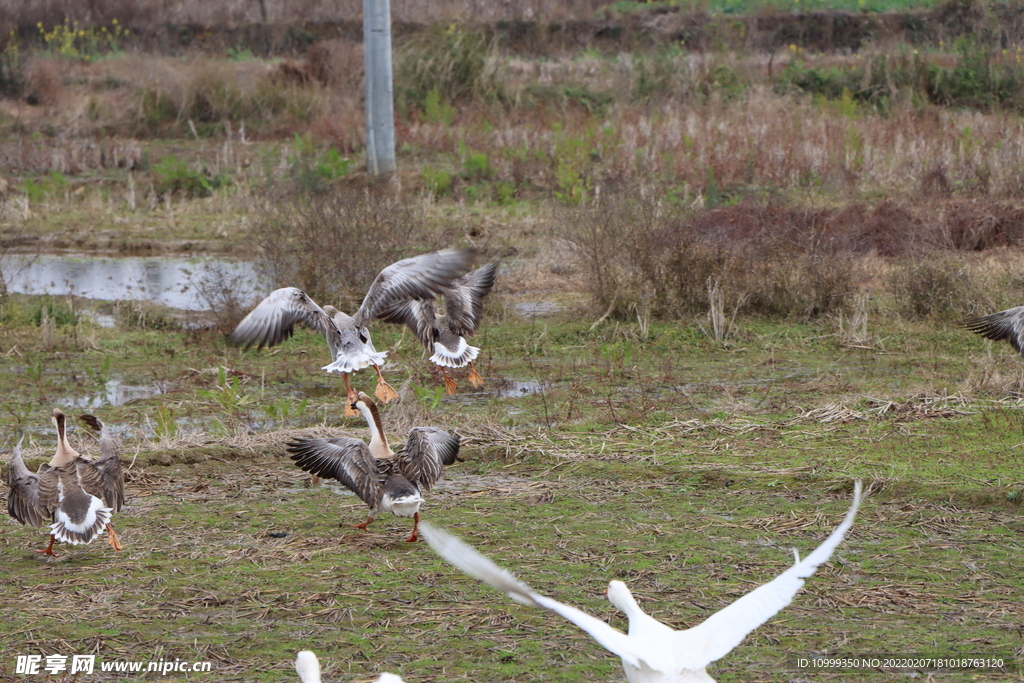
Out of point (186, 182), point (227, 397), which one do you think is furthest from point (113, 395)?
point (186, 182)

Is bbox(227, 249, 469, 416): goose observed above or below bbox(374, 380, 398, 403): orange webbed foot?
above

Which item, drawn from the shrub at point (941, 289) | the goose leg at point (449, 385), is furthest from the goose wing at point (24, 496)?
the shrub at point (941, 289)

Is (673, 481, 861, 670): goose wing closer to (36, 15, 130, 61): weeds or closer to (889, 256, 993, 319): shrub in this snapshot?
(889, 256, 993, 319): shrub

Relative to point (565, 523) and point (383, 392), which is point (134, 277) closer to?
point (383, 392)

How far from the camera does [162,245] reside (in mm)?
15938

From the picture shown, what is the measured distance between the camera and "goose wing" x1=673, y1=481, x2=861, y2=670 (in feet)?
11.7

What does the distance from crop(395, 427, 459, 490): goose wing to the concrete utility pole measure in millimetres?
11911

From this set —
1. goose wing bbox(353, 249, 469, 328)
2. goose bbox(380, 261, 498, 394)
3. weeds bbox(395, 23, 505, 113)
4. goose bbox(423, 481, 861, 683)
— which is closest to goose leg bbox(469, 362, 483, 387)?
goose bbox(380, 261, 498, 394)

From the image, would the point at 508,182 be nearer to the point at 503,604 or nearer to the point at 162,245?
the point at 162,245

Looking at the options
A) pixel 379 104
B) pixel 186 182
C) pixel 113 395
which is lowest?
pixel 186 182

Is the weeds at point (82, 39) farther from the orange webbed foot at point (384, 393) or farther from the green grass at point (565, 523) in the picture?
the orange webbed foot at point (384, 393)

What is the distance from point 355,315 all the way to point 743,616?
6.16 m

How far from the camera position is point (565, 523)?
6.21 meters

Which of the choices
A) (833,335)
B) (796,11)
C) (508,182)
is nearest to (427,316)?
(833,335)
